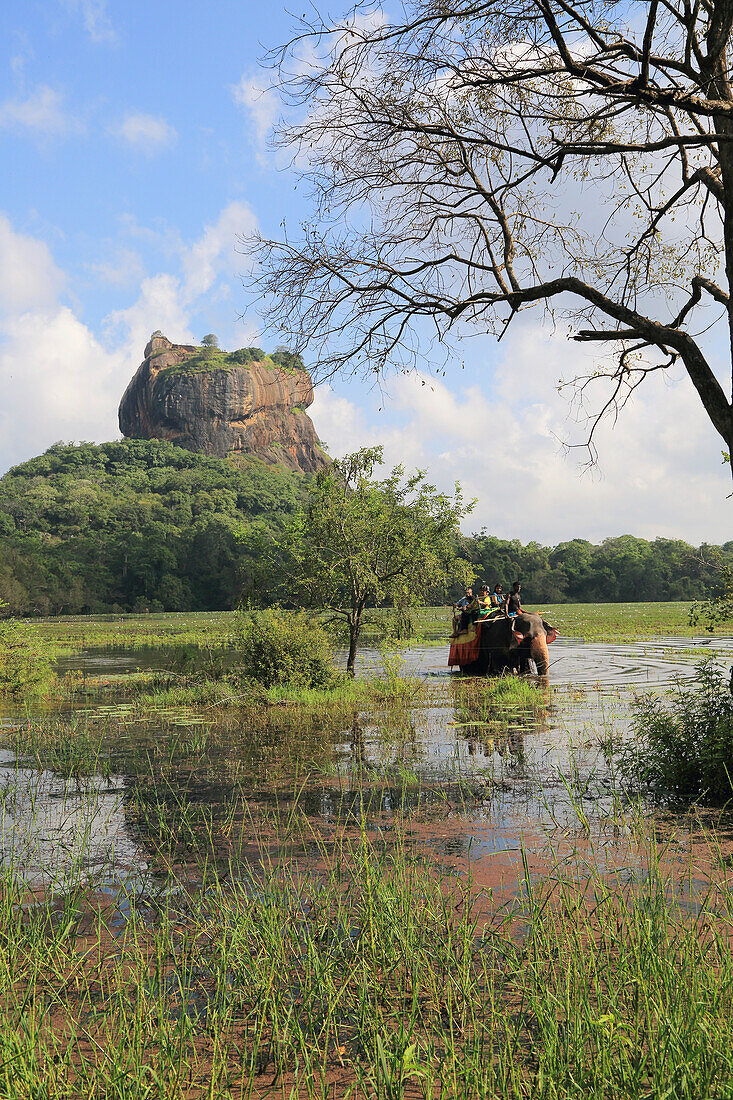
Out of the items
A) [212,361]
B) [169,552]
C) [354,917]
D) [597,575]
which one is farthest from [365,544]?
[212,361]

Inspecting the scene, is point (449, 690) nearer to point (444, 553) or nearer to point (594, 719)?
point (444, 553)

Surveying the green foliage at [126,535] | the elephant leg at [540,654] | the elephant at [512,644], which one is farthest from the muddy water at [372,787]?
the green foliage at [126,535]

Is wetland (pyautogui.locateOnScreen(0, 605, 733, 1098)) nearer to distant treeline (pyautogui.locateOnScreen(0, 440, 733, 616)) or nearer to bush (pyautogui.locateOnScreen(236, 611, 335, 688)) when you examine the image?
bush (pyautogui.locateOnScreen(236, 611, 335, 688))

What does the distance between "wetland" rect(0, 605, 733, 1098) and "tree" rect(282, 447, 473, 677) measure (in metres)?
5.27

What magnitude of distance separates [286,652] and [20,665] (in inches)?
284

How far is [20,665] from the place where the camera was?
63.2 ft

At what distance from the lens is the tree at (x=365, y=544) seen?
62.0 ft

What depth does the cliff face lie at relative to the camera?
16812cm

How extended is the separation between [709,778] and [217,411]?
168 metres

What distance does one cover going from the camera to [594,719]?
13812mm

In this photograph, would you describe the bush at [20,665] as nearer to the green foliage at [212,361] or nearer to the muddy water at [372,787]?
the muddy water at [372,787]

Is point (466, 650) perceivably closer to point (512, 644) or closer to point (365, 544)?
point (512, 644)

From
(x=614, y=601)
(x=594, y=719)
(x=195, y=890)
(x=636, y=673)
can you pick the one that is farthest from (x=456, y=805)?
(x=614, y=601)

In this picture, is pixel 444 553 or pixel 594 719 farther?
pixel 444 553
